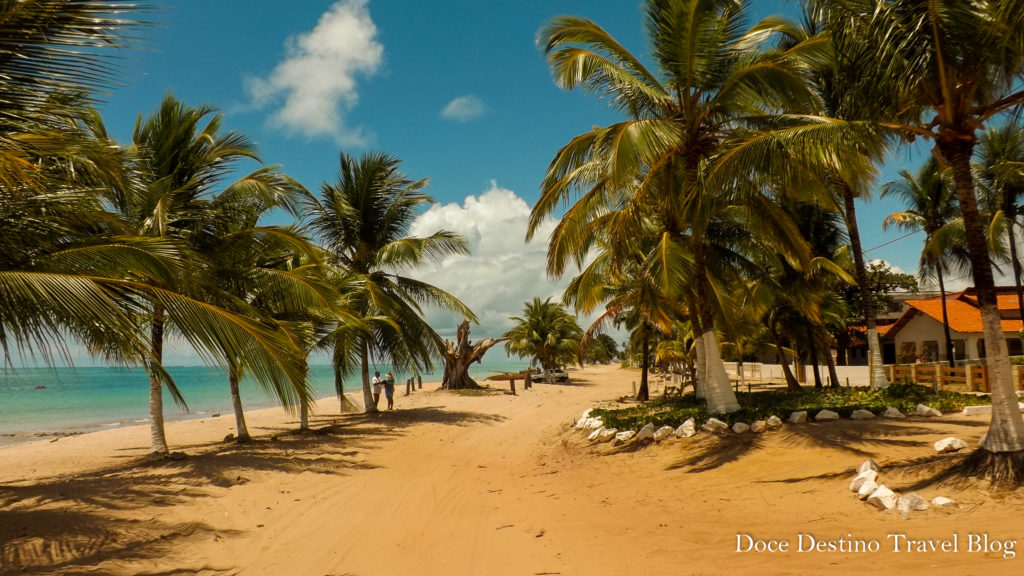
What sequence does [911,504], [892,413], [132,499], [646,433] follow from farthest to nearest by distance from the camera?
1. [646,433]
2. [892,413]
3. [132,499]
4. [911,504]

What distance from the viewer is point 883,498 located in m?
5.16

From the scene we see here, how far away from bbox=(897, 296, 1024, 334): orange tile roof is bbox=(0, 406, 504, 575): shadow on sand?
25055 mm

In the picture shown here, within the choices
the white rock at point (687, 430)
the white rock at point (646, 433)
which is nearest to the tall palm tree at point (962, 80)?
the white rock at point (687, 430)

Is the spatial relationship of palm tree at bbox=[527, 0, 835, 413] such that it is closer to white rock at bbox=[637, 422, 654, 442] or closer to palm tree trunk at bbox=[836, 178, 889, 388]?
white rock at bbox=[637, 422, 654, 442]

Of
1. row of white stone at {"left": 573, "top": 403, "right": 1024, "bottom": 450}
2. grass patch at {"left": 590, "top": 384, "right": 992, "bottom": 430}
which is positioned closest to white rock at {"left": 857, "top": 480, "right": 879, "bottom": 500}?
row of white stone at {"left": 573, "top": 403, "right": 1024, "bottom": 450}

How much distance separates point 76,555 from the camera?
4.96 metres

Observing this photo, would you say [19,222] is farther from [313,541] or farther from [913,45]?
[913,45]

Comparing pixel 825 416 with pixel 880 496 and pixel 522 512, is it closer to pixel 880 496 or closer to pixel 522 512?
pixel 880 496

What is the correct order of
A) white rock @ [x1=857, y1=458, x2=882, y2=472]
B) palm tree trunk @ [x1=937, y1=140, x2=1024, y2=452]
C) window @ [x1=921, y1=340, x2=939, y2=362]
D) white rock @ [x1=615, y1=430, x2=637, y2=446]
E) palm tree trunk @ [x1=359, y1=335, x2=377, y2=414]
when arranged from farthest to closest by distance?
window @ [x1=921, y1=340, x2=939, y2=362] < palm tree trunk @ [x1=359, y1=335, x2=377, y2=414] < white rock @ [x1=615, y1=430, x2=637, y2=446] < white rock @ [x1=857, y1=458, x2=882, y2=472] < palm tree trunk @ [x1=937, y1=140, x2=1024, y2=452]

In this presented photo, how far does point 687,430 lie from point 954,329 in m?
21.5

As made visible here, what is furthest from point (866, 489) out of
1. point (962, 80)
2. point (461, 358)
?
point (461, 358)

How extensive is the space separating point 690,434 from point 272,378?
698 centimetres

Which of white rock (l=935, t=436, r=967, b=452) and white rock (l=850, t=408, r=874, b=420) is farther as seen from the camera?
white rock (l=850, t=408, r=874, b=420)

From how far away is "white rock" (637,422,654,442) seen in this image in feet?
31.1
